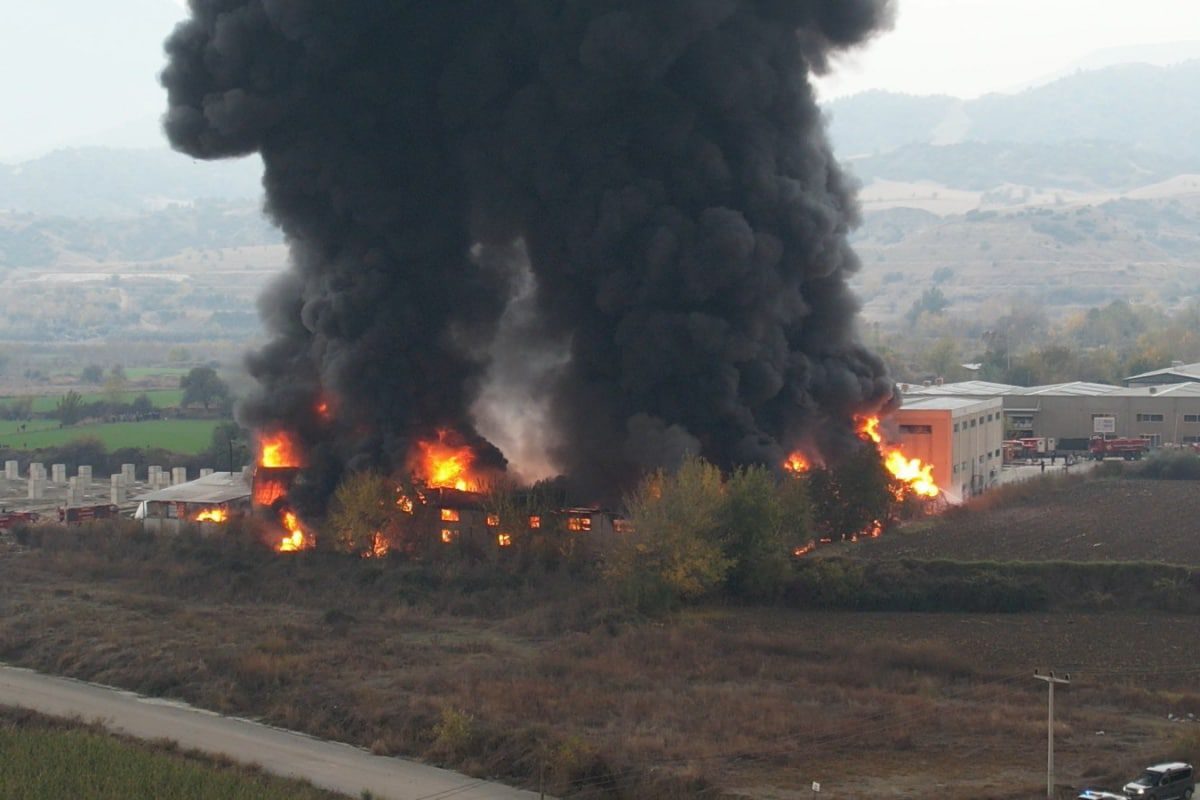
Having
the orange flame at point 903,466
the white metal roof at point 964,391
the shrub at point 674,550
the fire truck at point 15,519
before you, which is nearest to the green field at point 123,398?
the fire truck at point 15,519

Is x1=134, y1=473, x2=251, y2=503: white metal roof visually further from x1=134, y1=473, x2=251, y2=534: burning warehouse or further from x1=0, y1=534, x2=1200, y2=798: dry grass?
x1=0, y1=534, x2=1200, y2=798: dry grass

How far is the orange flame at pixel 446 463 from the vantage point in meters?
55.2

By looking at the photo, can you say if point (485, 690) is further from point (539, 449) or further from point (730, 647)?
point (539, 449)

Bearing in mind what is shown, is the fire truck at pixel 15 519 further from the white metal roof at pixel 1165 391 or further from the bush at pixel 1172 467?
the white metal roof at pixel 1165 391

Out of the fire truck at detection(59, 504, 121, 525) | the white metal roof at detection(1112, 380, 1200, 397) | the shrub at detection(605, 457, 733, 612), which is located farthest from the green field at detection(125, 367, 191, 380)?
the shrub at detection(605, 457, 733, 612)

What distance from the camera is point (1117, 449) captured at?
258ft

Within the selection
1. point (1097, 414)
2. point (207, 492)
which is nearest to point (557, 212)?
point (207, 492)

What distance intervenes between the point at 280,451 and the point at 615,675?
81.9ft

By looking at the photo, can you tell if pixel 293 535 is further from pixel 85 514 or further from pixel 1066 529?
pixel 1066 529

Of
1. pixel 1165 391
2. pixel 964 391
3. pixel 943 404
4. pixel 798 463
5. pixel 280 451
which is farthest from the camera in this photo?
pixel 1165 391

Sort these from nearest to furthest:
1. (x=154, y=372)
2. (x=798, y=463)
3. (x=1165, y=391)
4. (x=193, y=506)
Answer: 1. (x=798, y=463)
2. (x=193, y=506)
3. (x=1165, y=391)
4. (x=154, y=372)

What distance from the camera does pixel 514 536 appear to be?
50031 mm

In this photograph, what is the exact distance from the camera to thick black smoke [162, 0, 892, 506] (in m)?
51.8

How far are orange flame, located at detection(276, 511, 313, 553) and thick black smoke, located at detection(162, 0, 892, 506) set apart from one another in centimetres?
190
